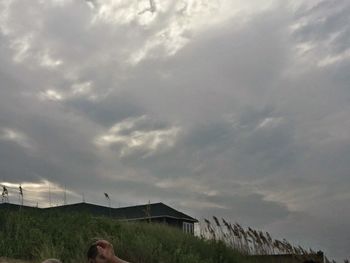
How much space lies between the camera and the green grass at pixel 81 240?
946 centimetres

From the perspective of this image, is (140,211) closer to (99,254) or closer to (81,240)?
(81,240)

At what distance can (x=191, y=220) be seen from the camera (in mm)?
30000

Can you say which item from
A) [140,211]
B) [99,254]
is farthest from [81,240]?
[140,211]

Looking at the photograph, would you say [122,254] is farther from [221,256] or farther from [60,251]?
[221,256]

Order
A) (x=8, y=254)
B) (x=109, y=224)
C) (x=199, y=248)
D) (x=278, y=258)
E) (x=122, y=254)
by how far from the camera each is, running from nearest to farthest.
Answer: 1. (x=8, y=254)
2. (x=122, y=254)
3. (x=109, y=224)
4. (x=199, y=248)
5. (x=278, y=258)

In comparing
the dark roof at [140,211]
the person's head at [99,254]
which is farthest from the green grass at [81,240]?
the dark roof at [140,211]

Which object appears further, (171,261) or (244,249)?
(244,249)

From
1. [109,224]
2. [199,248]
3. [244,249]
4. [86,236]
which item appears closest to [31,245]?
[86,236]

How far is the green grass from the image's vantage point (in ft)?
31.0

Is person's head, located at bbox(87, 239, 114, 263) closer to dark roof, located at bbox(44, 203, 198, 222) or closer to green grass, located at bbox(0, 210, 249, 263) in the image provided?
green grass, located at bbox(0, 210, 249, 263)

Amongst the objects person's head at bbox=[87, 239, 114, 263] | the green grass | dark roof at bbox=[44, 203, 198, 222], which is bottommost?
person's head at bbox=[87, 239, 114, 263]

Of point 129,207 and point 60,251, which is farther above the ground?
point 129,207

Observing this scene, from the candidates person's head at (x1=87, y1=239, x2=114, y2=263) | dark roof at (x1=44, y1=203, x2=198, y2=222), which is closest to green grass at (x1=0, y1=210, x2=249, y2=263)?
person's head at (x1=87, y1=239, x2=114, y2=263)

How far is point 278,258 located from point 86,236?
6137mm
